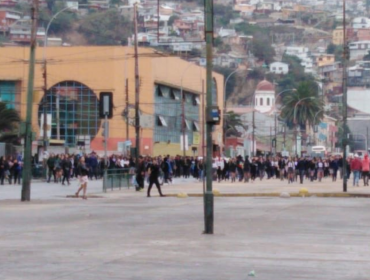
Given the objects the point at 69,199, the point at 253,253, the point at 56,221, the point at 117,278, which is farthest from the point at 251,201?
the point at 117,278

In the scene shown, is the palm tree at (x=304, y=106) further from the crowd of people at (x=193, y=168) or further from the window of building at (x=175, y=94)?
the crowd of people at (x=193, y=168)

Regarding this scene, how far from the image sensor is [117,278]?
15.3 metres

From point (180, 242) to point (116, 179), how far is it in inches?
1170

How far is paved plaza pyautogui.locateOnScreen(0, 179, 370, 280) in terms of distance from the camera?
53.6ft

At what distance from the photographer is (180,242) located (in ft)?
69.3

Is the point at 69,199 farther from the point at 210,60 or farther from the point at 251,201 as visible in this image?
the point at 210,60

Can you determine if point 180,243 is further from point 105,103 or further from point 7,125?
point 7,125

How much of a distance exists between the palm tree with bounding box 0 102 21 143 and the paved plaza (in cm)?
4251

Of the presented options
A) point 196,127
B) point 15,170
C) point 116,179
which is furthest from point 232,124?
point 116,179

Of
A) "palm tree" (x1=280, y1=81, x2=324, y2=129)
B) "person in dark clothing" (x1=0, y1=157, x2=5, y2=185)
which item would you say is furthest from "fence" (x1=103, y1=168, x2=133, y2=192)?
"palm tree" (x1=280, y1=81, x2=324, y2=129)

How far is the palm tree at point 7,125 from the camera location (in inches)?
3105

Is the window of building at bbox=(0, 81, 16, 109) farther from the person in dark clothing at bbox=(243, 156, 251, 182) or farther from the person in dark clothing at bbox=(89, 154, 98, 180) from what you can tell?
the person in dark clothing at bbox=(243, 156, 251, 182)

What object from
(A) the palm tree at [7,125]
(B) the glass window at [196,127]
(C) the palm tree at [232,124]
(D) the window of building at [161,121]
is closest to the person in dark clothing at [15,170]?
(A) the palm tree at [7,125]

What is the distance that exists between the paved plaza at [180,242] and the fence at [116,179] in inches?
449
